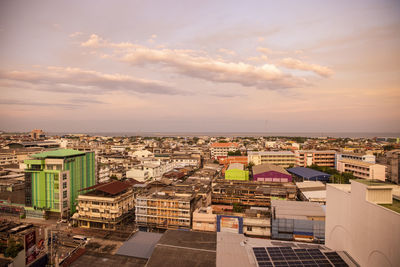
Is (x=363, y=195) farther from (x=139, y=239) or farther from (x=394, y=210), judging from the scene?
(x=139, y=239)

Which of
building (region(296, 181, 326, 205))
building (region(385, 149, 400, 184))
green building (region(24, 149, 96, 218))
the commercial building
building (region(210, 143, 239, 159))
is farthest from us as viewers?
building (region(210, 143, 239, 159))

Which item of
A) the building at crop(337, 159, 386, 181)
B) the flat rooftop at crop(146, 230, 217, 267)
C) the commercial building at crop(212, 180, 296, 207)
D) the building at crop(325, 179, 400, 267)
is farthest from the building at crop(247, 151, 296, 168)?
the building at crop(325, 179, 400, 267)

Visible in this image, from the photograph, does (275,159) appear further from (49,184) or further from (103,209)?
(49,184)

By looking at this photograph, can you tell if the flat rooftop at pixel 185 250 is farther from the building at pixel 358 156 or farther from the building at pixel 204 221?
the building at pixel 358 156

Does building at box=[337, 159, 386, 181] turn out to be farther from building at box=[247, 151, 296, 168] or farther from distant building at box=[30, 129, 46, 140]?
distant building at box=[30, 129, 46, 140]

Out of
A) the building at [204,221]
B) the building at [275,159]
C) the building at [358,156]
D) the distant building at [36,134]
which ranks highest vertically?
the distant building at [36,134]

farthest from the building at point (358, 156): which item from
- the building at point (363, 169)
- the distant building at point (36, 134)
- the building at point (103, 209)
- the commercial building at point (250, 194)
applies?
the distant building at point (36, 134)

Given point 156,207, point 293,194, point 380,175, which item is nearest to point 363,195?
point 156,207
